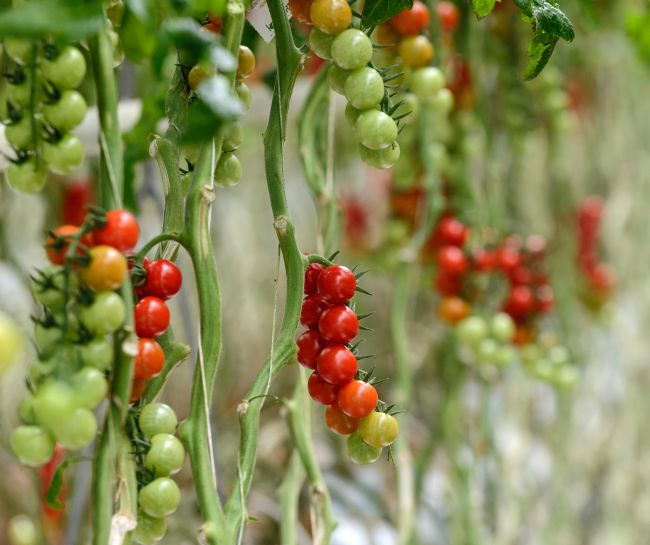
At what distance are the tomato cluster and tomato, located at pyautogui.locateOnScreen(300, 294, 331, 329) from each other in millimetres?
147

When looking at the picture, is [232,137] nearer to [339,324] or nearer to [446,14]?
[339,324]

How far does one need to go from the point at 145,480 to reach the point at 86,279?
0.12 metres

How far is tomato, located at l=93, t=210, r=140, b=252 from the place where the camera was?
0.33 metres

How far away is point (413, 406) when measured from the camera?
1.28 meters

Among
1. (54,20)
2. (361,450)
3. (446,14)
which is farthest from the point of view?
(446,14)

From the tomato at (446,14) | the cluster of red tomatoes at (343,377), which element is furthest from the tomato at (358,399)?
the tomato at (446,14)

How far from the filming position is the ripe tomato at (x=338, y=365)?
1.33 feet

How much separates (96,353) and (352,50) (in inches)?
8.4

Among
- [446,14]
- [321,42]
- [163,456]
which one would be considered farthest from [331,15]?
[446,14]

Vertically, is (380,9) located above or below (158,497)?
above

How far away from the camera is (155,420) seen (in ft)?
1.25

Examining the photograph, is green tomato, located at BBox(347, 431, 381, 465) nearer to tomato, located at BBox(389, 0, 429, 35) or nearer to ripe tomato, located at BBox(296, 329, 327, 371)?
ripe tomato, located at BBox(296, 329, 327, 371)

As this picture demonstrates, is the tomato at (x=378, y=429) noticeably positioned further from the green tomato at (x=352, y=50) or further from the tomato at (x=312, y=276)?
the green tomato at (x=352, y=50)

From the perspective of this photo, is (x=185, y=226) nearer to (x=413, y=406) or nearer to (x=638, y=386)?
(x=413, y=406)
